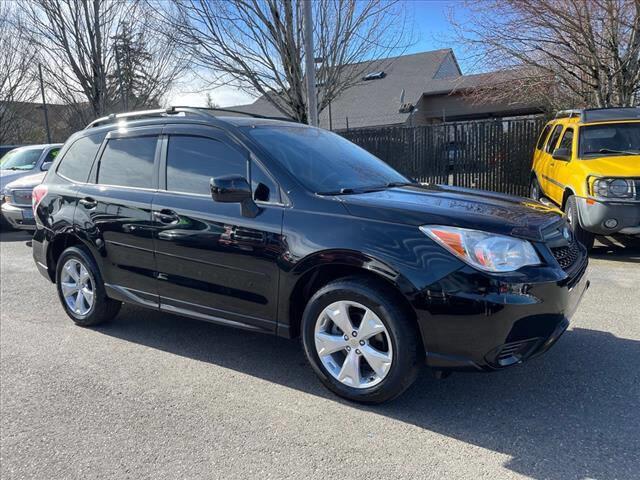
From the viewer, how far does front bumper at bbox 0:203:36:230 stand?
9.66 meters

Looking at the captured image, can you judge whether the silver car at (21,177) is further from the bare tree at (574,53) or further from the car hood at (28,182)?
the bare tree at (574,53)

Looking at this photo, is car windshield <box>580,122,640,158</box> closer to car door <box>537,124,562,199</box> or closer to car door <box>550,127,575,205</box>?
car door <box>550,127,575,205</box>

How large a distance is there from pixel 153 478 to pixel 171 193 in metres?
2.10

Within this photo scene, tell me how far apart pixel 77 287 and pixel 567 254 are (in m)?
4.07

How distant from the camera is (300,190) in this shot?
137 inches

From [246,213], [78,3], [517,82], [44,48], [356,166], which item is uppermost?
[78,3]

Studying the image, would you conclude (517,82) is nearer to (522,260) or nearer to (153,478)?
(522,260)

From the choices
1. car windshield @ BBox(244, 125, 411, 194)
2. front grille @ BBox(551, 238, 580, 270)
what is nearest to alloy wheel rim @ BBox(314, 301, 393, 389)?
car windshield @ BBox(244, 125, 411, 194)

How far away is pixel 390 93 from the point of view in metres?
29.6

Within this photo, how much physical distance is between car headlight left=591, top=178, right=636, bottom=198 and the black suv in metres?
3.21

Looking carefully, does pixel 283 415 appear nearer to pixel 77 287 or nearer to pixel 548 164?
pixel 77 287

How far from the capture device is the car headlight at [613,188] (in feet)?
20.9

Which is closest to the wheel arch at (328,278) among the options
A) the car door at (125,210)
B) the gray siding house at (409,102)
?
the car door at (125,210)

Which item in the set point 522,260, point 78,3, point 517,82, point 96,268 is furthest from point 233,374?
point 78,3
